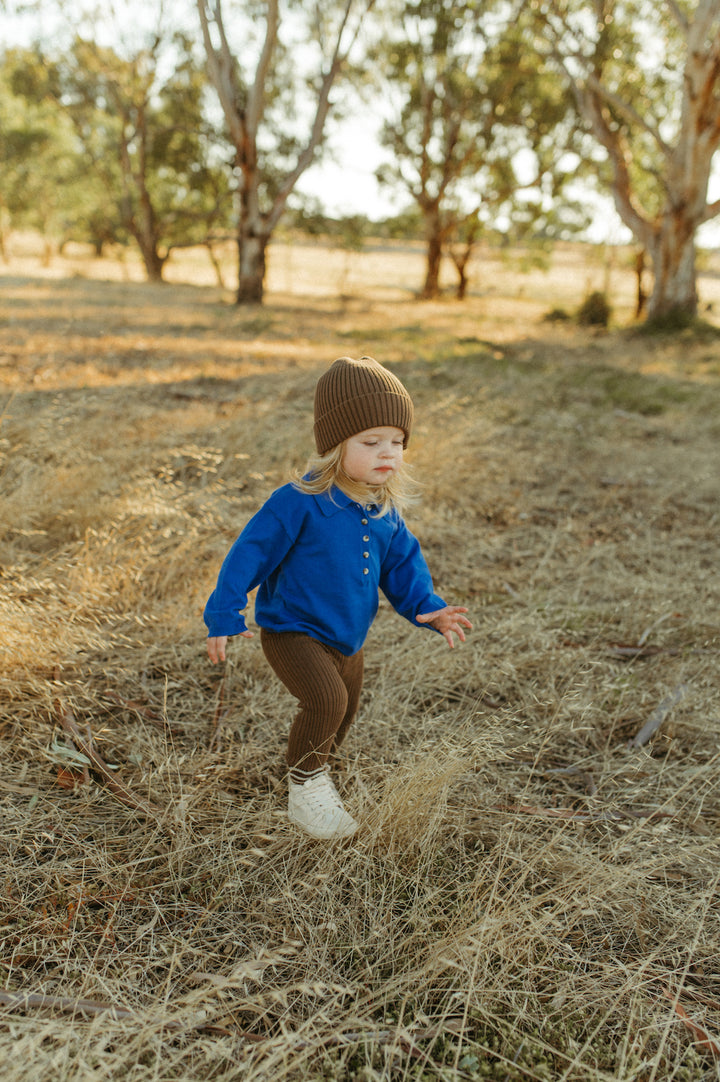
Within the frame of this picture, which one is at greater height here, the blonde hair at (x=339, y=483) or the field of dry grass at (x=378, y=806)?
the blonde hair at (x=339, y=483)

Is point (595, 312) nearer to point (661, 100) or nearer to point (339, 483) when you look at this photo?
point (661, 100)

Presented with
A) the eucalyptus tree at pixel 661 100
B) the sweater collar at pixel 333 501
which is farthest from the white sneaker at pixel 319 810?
the eucalyptus tree at pixel 661 100

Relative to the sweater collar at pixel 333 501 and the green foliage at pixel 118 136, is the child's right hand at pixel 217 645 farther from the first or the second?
the green foliage at pixel 118 136

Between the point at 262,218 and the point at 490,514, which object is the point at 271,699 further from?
the point at 262,218

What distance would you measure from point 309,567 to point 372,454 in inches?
15.2

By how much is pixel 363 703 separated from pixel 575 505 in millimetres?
3002

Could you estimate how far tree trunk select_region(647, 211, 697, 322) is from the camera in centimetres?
1370

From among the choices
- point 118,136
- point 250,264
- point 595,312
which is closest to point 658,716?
point 250,264

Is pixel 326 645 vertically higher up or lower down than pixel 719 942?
higher up

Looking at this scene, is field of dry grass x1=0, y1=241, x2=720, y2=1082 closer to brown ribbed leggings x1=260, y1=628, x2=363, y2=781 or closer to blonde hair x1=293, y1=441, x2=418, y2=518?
brown ribbed leggings x1=260, y1=628, x2=363, y2=781

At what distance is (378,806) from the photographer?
6.41ft

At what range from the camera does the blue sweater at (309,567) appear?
1.99m

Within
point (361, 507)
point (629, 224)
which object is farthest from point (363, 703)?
point (629, 224)

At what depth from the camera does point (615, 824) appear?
2201mm
